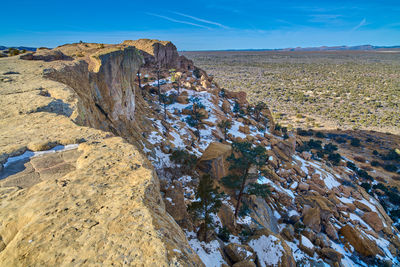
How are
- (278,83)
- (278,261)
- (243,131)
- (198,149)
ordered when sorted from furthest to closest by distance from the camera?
(278,83) → (243,131) → (198,149) → (278,261)

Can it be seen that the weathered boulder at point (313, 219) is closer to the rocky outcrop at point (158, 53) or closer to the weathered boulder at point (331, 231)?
the weathered boulder at point (331, 231)

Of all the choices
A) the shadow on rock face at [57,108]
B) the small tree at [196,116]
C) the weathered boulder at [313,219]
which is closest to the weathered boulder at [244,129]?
the small tree at [196,116]

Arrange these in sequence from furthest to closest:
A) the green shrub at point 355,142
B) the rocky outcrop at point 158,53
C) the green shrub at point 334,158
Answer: the rocky outcrop at point 158,53 < the green shrub at point 355,142 < the green shrub at point 334,158

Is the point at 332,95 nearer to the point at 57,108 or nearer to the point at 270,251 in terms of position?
the point at 270,251

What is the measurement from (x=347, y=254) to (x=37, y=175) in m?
22.7

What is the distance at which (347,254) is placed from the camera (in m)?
17.0

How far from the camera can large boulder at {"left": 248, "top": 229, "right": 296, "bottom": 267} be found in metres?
12.2

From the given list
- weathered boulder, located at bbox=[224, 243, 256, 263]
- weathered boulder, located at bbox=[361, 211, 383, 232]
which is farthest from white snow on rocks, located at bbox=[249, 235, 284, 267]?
weathered boulder, located at bbox=[361, 211, 383, 232]

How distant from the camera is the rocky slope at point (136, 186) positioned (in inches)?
135

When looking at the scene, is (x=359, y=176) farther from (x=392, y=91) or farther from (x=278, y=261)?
(x=392, y=91)

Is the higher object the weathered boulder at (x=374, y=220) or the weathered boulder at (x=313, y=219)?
the weathered boulder at (x=313, y=219)

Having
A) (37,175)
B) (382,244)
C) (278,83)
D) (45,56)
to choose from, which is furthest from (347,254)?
(278,83)

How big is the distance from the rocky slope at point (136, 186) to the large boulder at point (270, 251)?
0.21ft

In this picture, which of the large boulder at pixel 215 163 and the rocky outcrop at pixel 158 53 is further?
the rocky outcrop at pixel 158 53
